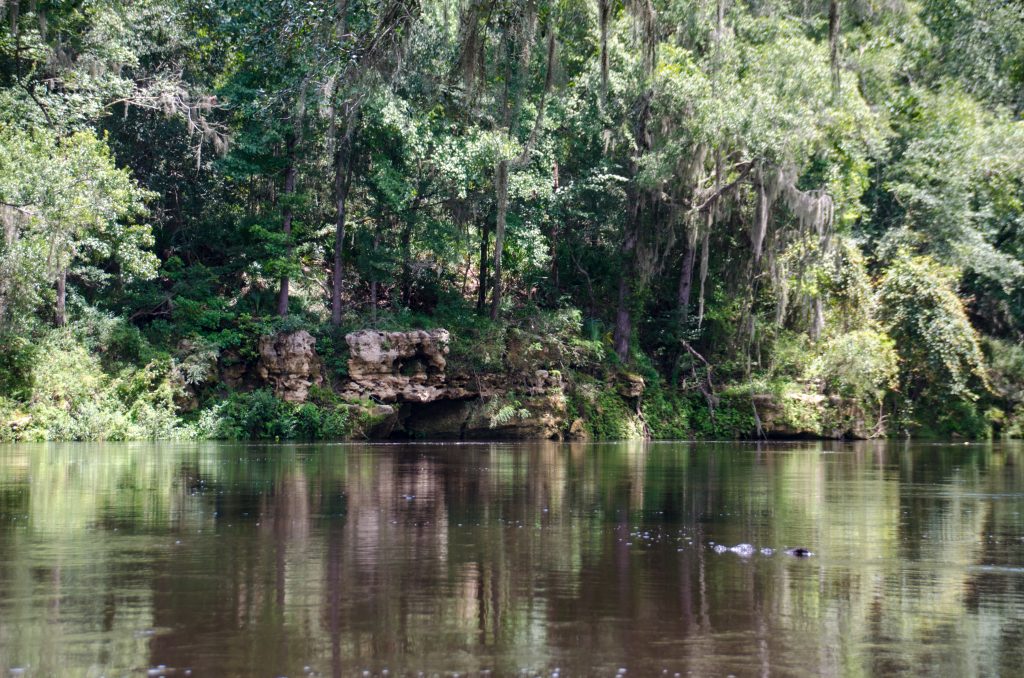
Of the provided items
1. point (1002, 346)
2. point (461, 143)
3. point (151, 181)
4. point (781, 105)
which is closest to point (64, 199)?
point (151, 181)

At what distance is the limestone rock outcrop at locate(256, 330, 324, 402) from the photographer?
106 feet

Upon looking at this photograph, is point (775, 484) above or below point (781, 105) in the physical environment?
below

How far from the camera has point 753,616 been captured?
19.9ft

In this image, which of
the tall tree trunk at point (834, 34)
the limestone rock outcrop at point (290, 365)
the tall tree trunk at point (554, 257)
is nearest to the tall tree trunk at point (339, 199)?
the limestone rock outcrop at point (290, 365)

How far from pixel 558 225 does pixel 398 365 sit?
9567 millimetres

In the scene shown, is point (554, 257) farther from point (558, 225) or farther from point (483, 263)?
point (483, 263)

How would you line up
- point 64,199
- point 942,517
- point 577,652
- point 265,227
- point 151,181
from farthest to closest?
point 151,181, point 265,227, point 64,199, point 942,517, point 577,652

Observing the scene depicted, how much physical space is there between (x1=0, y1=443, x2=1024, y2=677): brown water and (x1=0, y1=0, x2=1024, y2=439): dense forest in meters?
17.7

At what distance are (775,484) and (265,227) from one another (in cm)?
2310

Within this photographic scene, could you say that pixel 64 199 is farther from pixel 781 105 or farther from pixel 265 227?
pixel 781 105

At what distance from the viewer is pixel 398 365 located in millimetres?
33312

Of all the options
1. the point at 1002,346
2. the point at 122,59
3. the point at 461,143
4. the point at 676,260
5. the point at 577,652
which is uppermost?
the point at 122,59

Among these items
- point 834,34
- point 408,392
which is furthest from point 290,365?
point 834,34

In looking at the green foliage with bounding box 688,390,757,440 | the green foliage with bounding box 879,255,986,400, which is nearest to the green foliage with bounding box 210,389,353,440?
the green foliage with bounding box 688,390,757,440
